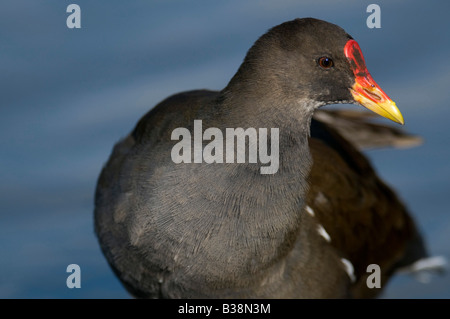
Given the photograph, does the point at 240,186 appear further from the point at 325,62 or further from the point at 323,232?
the point at 323,232

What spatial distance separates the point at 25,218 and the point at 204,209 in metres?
1.75

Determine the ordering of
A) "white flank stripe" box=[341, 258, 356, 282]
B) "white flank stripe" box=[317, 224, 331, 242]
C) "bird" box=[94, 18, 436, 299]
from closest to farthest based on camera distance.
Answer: "bird" box=[94, 18, 436, 299] < "white flank stripe" box=[317, 224, 331, 242] < "white flank stripe" box=[341, 258, 356, 282]

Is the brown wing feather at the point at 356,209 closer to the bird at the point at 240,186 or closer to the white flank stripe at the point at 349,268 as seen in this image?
the white flank stripe at the point at 349,268

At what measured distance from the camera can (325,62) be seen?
380cm

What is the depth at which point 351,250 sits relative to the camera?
4.72m

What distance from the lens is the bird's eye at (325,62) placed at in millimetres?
3793

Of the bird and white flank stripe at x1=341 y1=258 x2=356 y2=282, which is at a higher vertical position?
the bird

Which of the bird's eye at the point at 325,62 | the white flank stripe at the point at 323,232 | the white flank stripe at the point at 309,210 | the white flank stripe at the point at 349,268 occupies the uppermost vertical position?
the bird's eye at the point at 325,62

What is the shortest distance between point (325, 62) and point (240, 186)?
678 millimetres

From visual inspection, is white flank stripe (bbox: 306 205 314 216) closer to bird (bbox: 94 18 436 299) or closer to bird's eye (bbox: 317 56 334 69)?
bird (bbox: 94 18 436 299)

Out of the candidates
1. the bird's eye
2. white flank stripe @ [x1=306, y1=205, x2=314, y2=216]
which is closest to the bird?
the bird's eye

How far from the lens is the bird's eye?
379cm

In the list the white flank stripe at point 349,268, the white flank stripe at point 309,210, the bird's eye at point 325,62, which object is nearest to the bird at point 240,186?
the bird's eye at point 325,62
